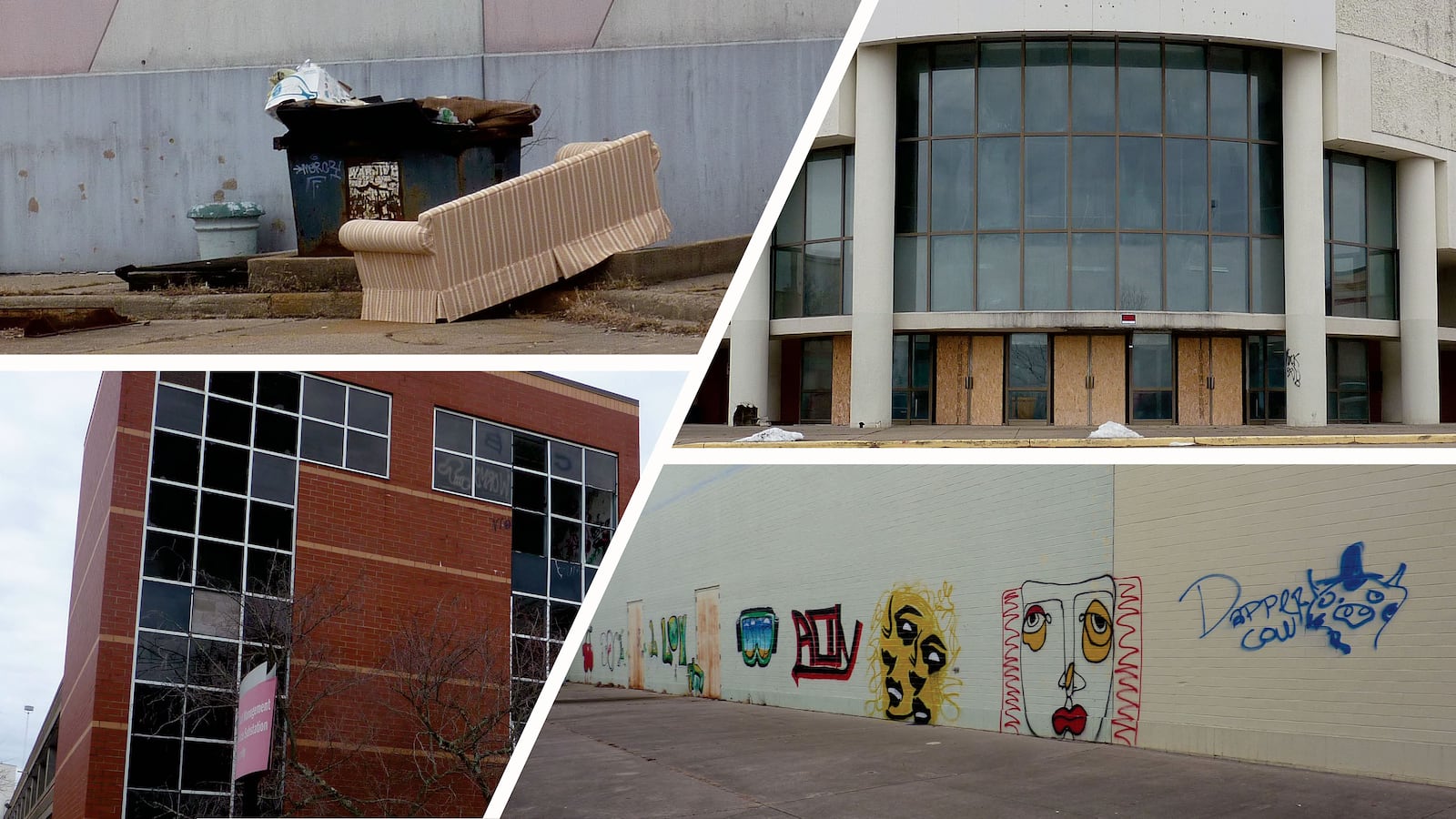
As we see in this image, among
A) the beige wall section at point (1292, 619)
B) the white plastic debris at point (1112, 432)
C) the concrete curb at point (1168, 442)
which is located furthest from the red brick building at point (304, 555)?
the beige wall section at point (1292, 619)

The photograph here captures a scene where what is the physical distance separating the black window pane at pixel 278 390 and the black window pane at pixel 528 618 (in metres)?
6.46

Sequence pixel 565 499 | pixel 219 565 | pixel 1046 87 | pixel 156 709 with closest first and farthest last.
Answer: pixel 156 709 → pixel 219 565 → pixel 1046 87 → pixel 565 499

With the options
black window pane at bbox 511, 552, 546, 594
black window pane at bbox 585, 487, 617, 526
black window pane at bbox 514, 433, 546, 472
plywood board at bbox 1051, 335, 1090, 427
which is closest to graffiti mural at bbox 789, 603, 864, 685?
plywood board at bbox 1051, 335, 1090, 427

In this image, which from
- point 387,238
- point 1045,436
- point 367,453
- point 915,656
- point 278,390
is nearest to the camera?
point 387,238

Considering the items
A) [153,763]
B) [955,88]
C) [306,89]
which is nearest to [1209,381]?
[955,88]

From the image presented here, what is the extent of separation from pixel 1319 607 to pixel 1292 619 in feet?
1.03

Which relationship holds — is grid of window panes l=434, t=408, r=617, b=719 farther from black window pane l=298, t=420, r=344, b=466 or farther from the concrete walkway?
the concrete walkway

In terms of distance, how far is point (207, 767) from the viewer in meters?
23.0

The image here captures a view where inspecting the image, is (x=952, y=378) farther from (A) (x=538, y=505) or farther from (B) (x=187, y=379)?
(B) (x=187, y=379)

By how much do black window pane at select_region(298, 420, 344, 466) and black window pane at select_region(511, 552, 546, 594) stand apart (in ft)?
15.3

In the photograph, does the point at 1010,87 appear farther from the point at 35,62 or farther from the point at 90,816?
the point at 90,816

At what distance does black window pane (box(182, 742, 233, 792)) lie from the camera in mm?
23047

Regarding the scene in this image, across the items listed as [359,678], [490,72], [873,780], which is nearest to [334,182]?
[490,72]

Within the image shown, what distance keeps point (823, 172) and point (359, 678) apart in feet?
41.8
